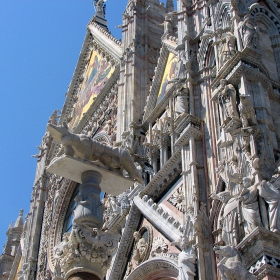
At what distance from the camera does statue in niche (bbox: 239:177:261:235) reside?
8.45 meters

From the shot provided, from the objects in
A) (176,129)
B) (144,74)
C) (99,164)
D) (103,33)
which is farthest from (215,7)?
(103,33)

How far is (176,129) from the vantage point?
12.8 m

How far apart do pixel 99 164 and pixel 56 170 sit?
0.50 m

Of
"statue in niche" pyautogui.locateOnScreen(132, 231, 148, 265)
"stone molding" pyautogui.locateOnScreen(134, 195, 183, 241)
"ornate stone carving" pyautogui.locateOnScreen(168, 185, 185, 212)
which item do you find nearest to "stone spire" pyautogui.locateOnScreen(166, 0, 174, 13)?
"stone molding" pyautogui.locateOnScreen(134, 195, 183, 241)

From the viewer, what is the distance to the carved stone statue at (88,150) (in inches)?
256

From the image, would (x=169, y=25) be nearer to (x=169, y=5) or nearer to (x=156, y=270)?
(x=169, y=5)

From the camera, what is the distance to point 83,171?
6426 millimetres

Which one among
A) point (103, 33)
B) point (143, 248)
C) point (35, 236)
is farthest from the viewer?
point (103, 33)

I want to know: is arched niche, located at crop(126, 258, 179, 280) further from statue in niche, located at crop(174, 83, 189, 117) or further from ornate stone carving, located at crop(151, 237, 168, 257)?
statue in niche, located at crop(174, 83, 189, 117)

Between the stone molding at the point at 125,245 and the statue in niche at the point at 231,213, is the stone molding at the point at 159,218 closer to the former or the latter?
the stone molding at the point at 125,245

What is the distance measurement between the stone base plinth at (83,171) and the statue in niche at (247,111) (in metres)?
4.11

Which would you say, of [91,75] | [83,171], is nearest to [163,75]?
[91,75]

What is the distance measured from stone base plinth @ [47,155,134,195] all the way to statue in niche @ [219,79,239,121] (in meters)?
4.19

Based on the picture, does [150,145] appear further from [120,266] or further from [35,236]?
[35,236]
